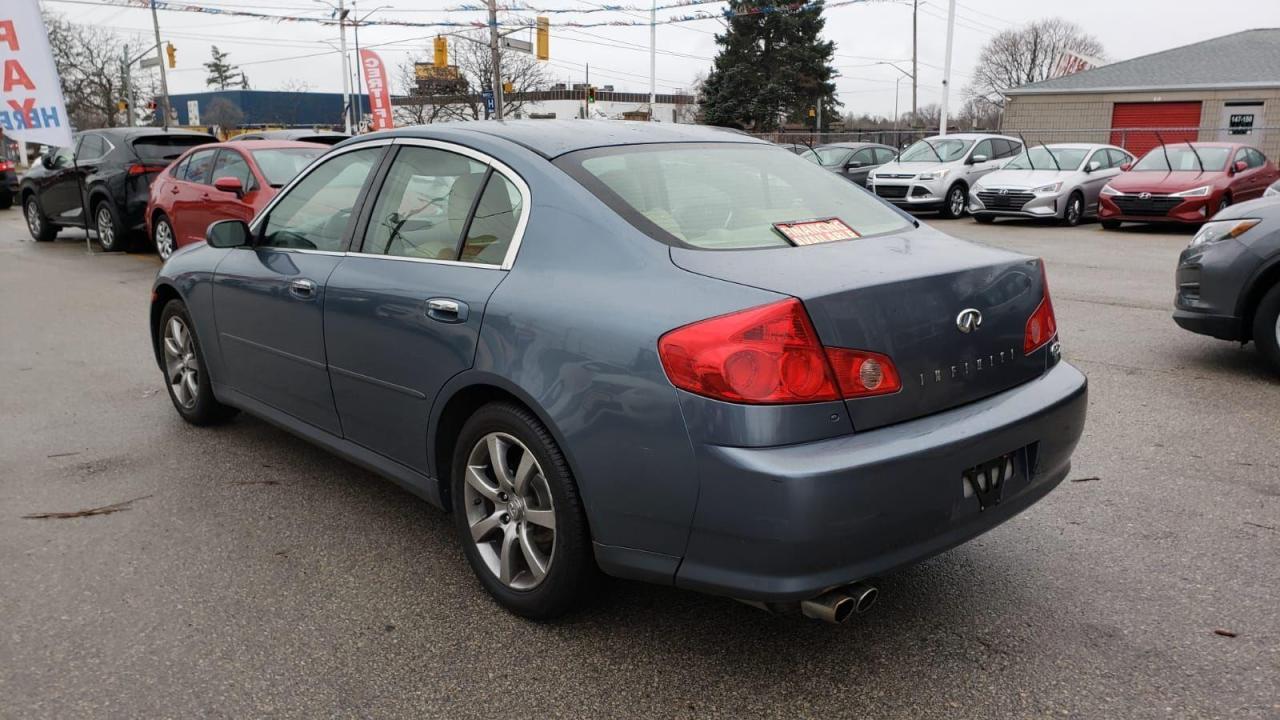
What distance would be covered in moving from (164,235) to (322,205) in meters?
9.01

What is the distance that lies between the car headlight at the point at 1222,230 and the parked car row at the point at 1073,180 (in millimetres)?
7000

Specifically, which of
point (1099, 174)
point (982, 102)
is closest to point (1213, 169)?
point (1099, 174)

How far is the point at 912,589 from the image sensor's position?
10.9 feet

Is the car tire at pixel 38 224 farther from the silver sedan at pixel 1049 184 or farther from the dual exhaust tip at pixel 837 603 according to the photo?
the dual exhaust tip at pixel 837 603

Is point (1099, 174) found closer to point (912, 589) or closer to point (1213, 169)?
point (1213, 169)

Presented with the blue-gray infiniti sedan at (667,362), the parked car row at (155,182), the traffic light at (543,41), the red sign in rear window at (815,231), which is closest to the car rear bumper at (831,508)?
the blue-gray infiniti sedan at (667,362)

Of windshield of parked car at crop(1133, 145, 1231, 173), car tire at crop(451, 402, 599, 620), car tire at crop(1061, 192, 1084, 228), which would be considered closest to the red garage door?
car tire at crop(1061, 192, 1084, 228)

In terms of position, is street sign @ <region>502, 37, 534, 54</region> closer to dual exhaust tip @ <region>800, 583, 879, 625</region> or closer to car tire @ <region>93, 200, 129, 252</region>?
car tire @ <region>93, 200, 129, 252</region>

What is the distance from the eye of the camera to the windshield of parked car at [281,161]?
32.8ft

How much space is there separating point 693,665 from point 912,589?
2.94ft

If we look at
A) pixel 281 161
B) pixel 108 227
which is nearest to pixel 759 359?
pixel 281 161

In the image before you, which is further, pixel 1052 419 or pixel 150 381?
pixel 150 381

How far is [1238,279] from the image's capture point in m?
6.03

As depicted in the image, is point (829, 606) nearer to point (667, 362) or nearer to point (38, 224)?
point (667, 362)
